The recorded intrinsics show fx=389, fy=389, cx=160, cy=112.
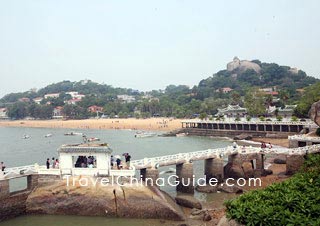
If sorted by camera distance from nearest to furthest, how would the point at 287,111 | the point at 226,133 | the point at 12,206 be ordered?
1. the point at 12,206
2. the point at 226,133
3. the point at 287,111

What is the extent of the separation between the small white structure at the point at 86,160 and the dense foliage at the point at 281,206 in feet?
37.1

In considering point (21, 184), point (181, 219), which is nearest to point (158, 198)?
point (181, 219)

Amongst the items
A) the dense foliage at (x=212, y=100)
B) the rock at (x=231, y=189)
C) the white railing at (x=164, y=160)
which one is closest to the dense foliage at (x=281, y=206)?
the white railing at (x=164, y=160)

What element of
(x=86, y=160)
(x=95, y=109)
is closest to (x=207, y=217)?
(x=86, y=160)

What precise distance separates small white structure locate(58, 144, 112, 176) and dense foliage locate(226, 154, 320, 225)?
11323 millimetres

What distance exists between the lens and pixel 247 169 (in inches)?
1344

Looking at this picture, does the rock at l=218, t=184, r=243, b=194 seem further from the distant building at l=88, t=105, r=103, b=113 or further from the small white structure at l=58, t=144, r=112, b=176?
the distant building at l=88, t=105, r=103, b=113

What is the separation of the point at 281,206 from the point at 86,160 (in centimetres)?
1490

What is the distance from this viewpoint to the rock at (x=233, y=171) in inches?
1320

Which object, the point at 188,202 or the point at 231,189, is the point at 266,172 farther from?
the point at 188,202

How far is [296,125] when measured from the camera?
65.5 meters

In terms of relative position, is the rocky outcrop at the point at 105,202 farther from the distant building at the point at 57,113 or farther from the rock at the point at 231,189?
the distant building at the point at 57,113

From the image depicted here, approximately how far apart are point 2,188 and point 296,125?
173 ft

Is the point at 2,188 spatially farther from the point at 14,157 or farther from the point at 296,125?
the point at 296,125
